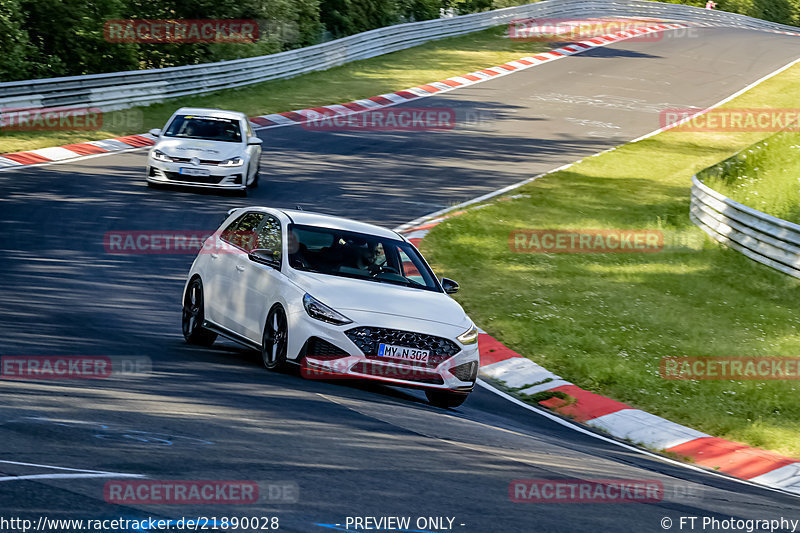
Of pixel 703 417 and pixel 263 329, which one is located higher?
pixel 263 329

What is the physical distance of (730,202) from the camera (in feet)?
61.8

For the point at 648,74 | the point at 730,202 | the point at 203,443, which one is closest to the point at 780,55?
the point at 648,74

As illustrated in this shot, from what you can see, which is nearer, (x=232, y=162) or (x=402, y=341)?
(x=402, y=341)

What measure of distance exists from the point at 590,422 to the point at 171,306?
550cm

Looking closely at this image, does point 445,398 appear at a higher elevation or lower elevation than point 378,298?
lower

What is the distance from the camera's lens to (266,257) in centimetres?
1074

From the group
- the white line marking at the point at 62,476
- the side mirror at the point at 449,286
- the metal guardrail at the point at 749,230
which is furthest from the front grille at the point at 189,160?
the white line marking at the point at 62,476

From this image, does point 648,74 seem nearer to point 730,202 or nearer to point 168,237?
point 730,202

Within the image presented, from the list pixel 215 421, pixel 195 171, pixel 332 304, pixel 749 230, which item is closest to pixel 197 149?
pixel 195 171

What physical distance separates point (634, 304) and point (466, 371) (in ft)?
21.4

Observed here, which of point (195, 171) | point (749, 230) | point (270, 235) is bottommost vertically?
point (749, 230)

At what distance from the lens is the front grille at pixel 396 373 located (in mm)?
9805

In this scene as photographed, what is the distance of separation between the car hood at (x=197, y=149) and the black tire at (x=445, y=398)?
11.7 meters

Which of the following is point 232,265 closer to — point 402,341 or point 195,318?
point 195,318
